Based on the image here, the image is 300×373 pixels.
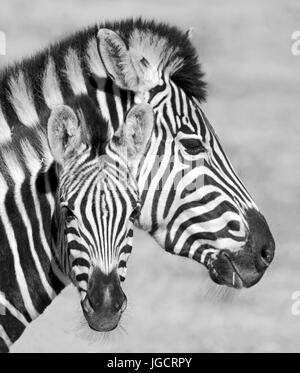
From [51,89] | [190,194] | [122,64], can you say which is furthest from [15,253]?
[122,64]

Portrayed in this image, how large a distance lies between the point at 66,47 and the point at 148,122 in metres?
2.22

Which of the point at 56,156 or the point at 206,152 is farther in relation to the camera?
the point at 206,152

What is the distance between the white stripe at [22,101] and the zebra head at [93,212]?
146cm

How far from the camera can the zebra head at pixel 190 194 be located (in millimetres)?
10836

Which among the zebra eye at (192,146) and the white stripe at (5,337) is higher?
the zebra eye at (192,146)

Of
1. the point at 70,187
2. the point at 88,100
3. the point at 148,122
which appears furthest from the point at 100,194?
the point at 88,100

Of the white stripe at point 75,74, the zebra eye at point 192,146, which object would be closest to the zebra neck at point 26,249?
the white stripe at point 75,74

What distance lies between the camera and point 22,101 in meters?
10.6

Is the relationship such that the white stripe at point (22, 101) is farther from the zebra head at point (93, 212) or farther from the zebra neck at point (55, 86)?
the zebra head at point (93, 212)

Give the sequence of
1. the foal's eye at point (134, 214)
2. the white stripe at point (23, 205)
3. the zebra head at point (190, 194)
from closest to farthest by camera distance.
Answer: the foal's eye at point (134, 214), the white stripe at point (23, 205), the zebra head at point (190, 194)

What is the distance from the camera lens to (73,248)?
8586 mm

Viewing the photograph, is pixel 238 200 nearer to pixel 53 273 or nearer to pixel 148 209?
pixel 148 209

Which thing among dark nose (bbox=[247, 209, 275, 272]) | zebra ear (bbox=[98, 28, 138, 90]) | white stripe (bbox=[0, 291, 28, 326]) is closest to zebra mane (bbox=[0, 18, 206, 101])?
zebra ear (bbox=[98, 28, 138, 90])

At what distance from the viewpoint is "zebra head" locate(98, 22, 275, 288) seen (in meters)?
10.8
